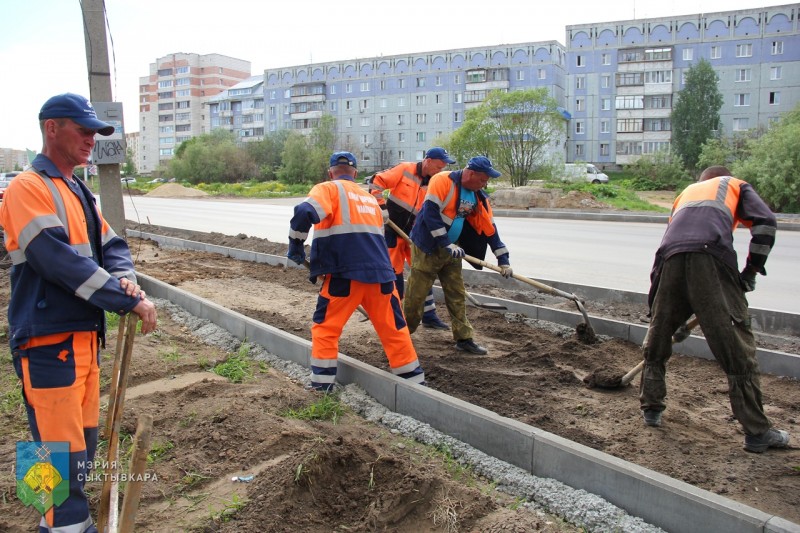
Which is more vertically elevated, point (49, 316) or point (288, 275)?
point (49, 316)

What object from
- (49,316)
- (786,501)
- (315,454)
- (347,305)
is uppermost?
(49,316)

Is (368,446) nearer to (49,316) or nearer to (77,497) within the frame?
(77,497)

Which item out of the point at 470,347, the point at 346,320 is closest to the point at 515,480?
the point at 346,320

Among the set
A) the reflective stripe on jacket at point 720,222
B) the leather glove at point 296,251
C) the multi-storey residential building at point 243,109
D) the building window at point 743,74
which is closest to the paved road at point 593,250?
the reflective stripe on jacket at point 720,222

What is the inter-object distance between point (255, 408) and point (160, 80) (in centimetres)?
12300

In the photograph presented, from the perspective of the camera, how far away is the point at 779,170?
75.7ft

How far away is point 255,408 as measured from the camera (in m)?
4.35

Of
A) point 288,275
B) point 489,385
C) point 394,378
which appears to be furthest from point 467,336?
point 288,275

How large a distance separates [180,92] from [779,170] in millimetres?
107366

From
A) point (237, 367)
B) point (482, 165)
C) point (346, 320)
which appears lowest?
point (237, 367)

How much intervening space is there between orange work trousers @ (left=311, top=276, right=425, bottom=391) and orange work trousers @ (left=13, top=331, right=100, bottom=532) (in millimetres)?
2234

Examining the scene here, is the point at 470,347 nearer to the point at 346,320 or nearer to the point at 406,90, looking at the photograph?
the point at 346,320

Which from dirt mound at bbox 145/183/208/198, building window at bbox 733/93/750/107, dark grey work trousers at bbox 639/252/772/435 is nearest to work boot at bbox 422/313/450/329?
dark grey work trousers at bbox 639/252/772/435

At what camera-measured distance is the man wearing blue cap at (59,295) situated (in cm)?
259
